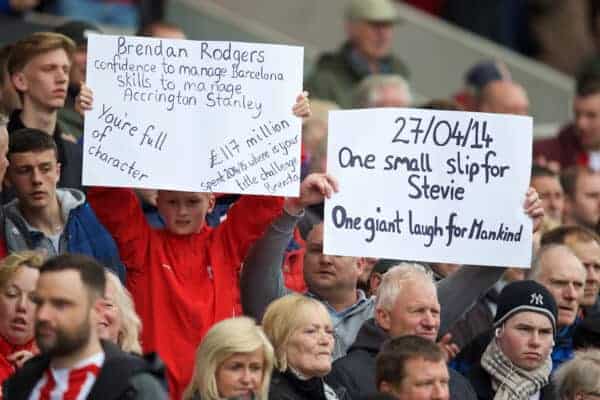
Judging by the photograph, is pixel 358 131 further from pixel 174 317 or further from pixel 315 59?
pixel 315 59

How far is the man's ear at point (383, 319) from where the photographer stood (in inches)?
443

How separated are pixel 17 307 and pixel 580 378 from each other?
2.73 meters

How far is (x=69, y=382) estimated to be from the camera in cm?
936

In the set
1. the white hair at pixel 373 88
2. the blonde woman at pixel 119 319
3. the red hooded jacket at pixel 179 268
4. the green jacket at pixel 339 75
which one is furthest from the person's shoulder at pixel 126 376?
the green jacket at pixel 339 75

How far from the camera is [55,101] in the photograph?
12.0 meters

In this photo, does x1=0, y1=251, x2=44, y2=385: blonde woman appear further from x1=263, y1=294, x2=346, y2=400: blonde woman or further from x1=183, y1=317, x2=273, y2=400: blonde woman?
x1=263, y1=294, x2=346, y2=400: blonde woman

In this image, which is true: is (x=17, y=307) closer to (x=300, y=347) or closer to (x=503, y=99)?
(x=300, y=347)

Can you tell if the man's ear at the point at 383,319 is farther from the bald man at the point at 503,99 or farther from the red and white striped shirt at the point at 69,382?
the bald man at the point at 503,99

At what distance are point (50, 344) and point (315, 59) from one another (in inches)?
384

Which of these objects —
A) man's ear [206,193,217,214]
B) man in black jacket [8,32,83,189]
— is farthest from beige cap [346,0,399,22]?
man's ear [206,193,217,214]

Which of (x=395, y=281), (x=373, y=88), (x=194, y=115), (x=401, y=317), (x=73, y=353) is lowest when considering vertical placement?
(x=73, y=353)

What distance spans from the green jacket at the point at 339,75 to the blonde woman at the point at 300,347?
5804 millimetres

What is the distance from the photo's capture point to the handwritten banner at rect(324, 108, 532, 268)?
11.3 m

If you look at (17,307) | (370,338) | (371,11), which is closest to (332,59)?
(371,11)
